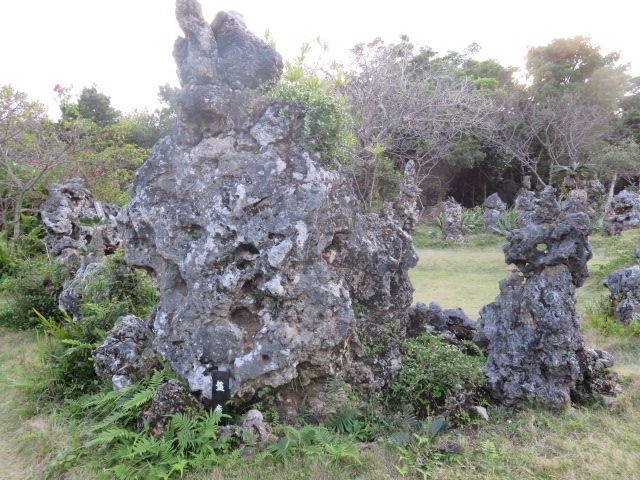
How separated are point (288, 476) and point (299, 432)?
408 millimetres

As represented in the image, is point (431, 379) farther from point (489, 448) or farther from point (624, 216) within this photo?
point (624, 216)

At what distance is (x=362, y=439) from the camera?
169 inches

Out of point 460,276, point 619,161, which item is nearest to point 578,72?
point 619,161

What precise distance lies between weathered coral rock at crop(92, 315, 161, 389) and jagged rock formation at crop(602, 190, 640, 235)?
57.6 ft

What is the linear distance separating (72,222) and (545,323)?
29.5 ft

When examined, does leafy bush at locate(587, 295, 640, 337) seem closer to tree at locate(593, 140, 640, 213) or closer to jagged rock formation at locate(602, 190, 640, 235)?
jagged rock formation at locate(602, 190, 640, 235)

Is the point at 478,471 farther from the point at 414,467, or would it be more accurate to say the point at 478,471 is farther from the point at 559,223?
the point at 559,223

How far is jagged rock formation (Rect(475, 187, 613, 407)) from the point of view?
15.8ft

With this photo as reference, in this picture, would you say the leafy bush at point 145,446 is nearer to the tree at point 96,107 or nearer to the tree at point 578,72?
the tree at point 96,107

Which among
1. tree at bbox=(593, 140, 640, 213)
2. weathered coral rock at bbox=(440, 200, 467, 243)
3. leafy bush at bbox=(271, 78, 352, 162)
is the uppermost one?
tree at bbox=(593, 140, 640, 213)

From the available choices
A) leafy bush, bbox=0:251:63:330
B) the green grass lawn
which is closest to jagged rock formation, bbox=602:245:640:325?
the green grass lawn

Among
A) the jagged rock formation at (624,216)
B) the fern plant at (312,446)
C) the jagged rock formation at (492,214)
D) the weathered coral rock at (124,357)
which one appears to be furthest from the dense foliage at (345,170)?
the jagged rock formation at (624,216)

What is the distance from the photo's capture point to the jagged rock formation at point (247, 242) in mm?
4402

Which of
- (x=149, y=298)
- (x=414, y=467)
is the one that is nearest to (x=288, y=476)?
(x=414, y=467)
